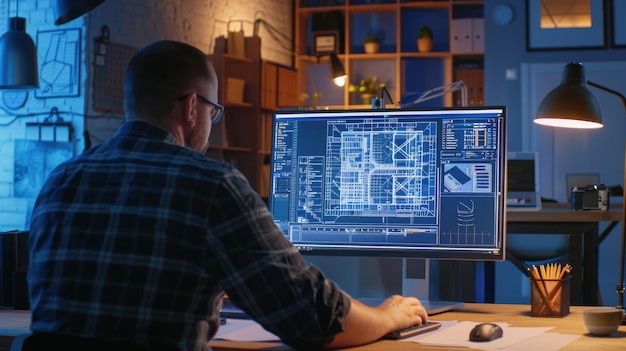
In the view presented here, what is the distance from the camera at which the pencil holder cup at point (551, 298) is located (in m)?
1.99

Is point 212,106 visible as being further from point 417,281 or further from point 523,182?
point 523,182

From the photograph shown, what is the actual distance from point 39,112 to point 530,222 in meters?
3.18

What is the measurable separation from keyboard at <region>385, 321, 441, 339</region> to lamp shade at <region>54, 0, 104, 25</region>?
3.34 ft

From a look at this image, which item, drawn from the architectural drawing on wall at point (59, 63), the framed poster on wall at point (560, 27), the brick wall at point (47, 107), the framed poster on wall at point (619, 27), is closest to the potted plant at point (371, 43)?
the framed poster on wall at point (560, 27)

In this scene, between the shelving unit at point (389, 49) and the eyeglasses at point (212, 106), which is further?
the shelving unit at point (389, 49)

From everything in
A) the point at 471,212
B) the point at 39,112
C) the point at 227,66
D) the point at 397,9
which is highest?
the point at 397,9

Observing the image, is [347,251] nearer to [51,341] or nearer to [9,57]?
[51,341]

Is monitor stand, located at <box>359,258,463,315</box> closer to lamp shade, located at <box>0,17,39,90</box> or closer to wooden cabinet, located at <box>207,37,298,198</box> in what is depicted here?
lamp shade, located at <box>0,17,39,90</box>

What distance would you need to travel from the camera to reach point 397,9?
27.6 feet

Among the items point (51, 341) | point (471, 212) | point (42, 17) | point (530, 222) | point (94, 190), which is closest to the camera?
point (51, 341)

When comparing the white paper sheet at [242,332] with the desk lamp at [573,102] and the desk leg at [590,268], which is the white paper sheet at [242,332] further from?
the desk leg at [590,268]

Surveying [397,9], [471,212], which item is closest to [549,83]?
[397,9]

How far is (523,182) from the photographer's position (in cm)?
466

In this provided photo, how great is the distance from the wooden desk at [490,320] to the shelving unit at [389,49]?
6333 mm
